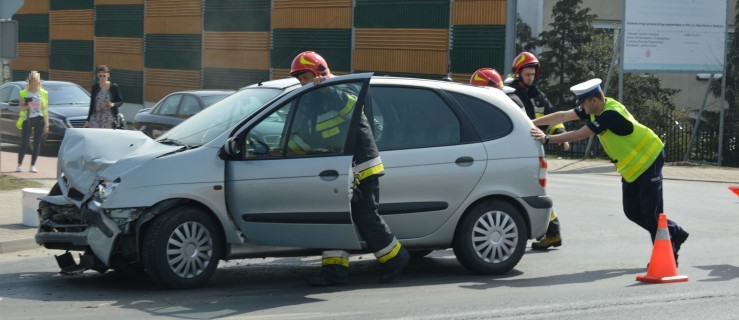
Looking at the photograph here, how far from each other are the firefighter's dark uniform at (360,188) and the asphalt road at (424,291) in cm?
18

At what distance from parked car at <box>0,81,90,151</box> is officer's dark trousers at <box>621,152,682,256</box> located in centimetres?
1547

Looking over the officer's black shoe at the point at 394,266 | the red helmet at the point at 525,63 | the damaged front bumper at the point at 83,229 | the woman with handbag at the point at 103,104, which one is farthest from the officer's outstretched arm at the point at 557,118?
→ the woman with handbag at the point at 103,104

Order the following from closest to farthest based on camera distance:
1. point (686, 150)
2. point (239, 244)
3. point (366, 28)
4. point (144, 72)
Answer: point (239, 244)
point (686, 150)
point (366, 28)
point (144, 72)

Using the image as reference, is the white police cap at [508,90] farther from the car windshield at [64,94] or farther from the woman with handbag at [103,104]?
the car windshield at [64,94]

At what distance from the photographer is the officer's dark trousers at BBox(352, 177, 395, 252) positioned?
820 centimetres

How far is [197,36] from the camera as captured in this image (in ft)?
121

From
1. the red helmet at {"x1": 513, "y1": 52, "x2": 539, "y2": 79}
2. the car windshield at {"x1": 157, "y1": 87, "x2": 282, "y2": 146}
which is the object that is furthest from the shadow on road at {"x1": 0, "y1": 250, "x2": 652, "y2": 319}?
the red helmet at {"x1": 513, "y1": 52, "x2": 539, "y2": 79}

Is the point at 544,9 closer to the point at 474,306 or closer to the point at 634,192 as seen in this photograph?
the point at 634,192

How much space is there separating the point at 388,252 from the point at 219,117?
176 centimetres

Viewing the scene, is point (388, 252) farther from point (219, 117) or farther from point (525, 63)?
point (525, 63)

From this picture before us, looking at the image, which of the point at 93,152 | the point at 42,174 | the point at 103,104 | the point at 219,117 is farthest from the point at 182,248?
the point at 42,174

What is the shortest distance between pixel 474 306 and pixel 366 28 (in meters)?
24.0

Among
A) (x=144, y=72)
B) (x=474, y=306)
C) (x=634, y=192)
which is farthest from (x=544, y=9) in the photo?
(x=474, y=306)

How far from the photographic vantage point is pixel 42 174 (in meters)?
18.3
